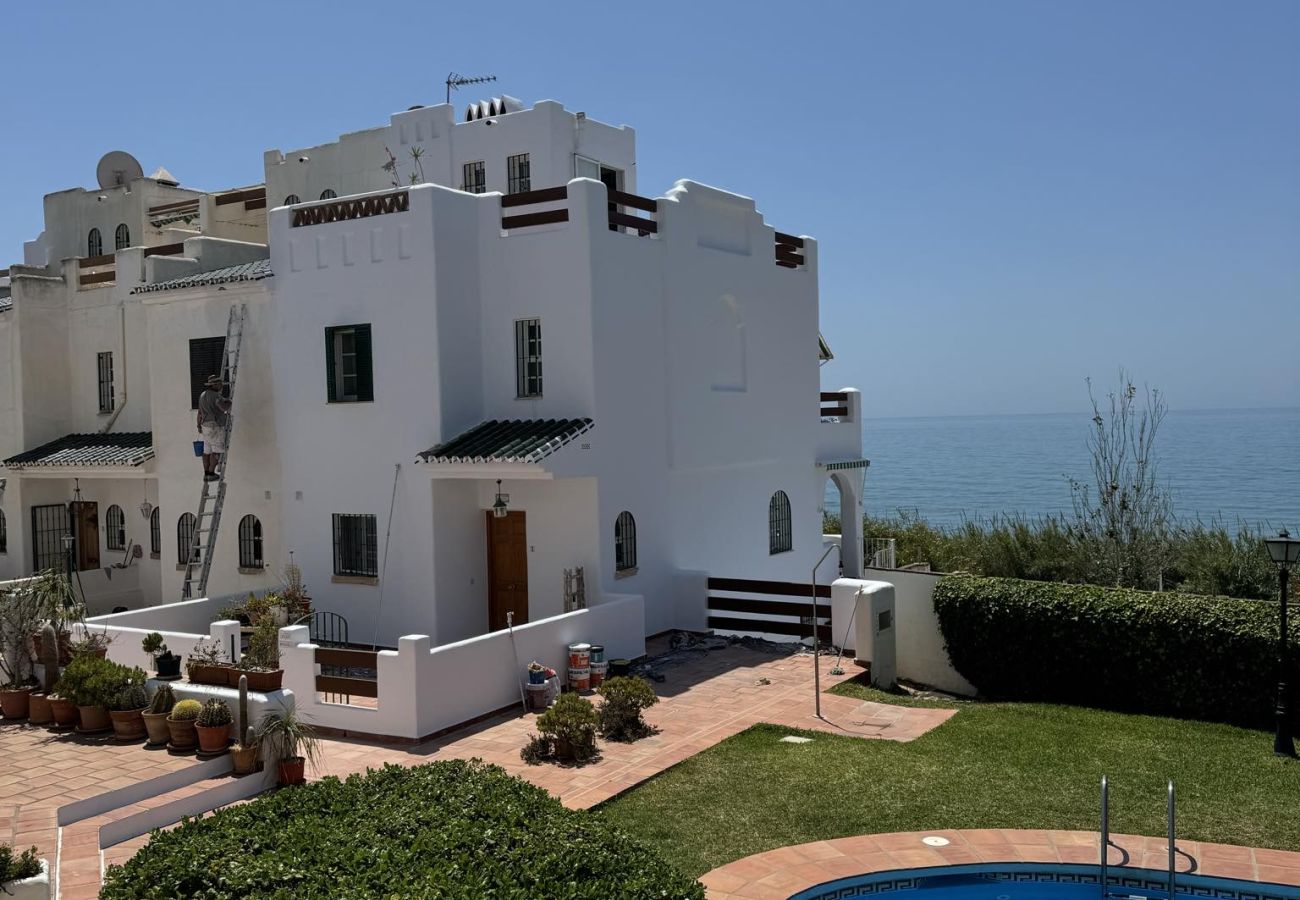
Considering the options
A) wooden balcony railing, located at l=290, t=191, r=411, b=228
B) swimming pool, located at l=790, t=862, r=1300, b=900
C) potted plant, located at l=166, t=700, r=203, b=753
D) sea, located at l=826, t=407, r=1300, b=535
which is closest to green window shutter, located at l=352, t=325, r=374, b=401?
wooden balcony railing, located at l=290, t=191, r=411, b=228

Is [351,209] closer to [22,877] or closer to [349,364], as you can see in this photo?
[349,364]

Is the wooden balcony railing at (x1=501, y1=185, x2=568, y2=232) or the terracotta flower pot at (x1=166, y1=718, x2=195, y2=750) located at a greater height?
the wooden balcony railing at (x1=501, y1=185, x2=568, y2=232)

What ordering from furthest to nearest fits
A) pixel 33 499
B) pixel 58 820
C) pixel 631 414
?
pixel 33 499 < pixel 631 414 < pixel 58 820

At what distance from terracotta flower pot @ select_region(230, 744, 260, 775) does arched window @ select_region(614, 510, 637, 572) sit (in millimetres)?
8017

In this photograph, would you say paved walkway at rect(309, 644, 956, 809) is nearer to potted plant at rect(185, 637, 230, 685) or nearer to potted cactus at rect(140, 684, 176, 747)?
potted plant at rect(185, 637, 230, 685)

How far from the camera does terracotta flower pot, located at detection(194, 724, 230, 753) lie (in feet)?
40.5

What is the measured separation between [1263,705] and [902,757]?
5.08m

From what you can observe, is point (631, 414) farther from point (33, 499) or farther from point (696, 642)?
point (33, 499)

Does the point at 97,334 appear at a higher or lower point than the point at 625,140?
lower

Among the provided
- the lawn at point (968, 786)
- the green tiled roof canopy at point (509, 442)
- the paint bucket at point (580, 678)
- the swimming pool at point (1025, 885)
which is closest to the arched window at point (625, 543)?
the green tiled roof canopy at point (509, 442)

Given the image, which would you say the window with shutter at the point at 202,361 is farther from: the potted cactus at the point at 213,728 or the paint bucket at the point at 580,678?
the potted cactus at the point at 213,728

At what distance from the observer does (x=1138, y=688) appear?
15.2 m

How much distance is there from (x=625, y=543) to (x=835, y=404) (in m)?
10.1

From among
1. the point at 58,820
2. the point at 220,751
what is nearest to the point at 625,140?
the point at 220,751
